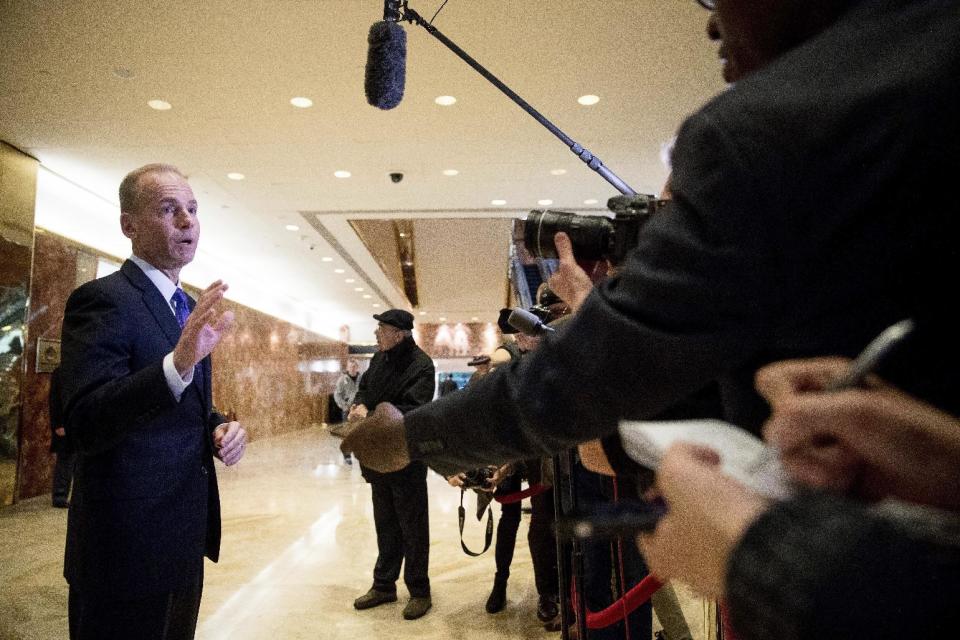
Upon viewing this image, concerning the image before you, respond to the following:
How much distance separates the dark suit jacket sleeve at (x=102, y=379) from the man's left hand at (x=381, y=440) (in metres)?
0.86

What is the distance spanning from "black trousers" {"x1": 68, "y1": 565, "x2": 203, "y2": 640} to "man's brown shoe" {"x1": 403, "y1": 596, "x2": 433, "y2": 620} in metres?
2.02

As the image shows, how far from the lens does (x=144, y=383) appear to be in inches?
54.3

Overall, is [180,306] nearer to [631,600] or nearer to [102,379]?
[102,379]

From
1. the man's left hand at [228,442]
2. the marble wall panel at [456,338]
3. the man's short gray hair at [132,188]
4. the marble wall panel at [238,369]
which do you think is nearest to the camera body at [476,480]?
the man's left hand at [228,442]

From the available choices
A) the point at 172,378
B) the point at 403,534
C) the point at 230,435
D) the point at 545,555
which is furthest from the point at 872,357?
the point at 403,534

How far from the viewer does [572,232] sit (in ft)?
3.37

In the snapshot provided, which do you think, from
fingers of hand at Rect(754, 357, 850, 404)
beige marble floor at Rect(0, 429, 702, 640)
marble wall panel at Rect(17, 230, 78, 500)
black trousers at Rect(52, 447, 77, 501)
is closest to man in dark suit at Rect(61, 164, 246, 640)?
fingers of hand at Rect(754, 357, 850, 404)

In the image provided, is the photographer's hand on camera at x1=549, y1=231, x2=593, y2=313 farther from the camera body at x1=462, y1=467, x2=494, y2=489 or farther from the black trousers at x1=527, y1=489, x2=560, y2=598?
the black trousers at x1=527, y1=489, x2=560, y2=598

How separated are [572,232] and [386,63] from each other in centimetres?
174

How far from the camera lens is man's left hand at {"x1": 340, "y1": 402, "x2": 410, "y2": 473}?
0.74m

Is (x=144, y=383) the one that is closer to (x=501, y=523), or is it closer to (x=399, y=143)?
(x=501, y=523)

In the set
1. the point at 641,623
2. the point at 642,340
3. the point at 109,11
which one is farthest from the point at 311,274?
the point at 642,340

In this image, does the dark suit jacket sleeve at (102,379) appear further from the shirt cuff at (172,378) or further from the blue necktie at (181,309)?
the blue necktie at (181,309)

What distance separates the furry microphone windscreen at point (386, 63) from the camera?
2.38 meters
